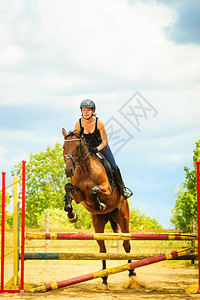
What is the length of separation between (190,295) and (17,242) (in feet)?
8.28

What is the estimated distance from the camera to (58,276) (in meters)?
8.65

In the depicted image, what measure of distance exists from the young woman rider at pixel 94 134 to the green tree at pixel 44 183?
12.8m

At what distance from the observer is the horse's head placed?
5285mm

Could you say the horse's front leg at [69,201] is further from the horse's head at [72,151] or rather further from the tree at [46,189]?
the tree at [46,189]

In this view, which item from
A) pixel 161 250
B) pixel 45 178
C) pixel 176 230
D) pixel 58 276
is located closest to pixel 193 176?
pixel 176 230

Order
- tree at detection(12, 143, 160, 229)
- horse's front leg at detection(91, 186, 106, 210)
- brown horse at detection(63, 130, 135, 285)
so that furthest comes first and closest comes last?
tree at detection(12, 143, 160, 229) < horse's front leg at detection(91, 186, 106, 210) < brown horse at detection(63, 130, 135, 285)

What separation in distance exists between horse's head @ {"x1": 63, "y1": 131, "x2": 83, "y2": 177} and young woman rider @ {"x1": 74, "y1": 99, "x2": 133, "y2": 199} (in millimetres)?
294

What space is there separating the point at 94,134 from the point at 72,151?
946 millimetres

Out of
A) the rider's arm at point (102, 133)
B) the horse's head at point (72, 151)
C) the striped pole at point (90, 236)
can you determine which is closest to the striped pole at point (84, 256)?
the striped pole at point (90, 236)

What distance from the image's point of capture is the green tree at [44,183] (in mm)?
19220

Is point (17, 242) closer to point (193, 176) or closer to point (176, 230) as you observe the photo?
point (193, 176)

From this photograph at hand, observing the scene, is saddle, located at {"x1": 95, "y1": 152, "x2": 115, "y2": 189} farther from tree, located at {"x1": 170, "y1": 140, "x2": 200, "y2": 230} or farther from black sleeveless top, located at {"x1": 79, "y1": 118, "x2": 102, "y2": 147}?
tree, located at {"x1": 170, "y1": 140, "x2": 200, "y2": 230}

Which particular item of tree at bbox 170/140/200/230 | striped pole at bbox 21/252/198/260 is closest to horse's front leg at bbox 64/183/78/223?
striped pole at bbox 21/252/198/260

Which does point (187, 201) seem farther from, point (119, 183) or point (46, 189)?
point (46, 189)
